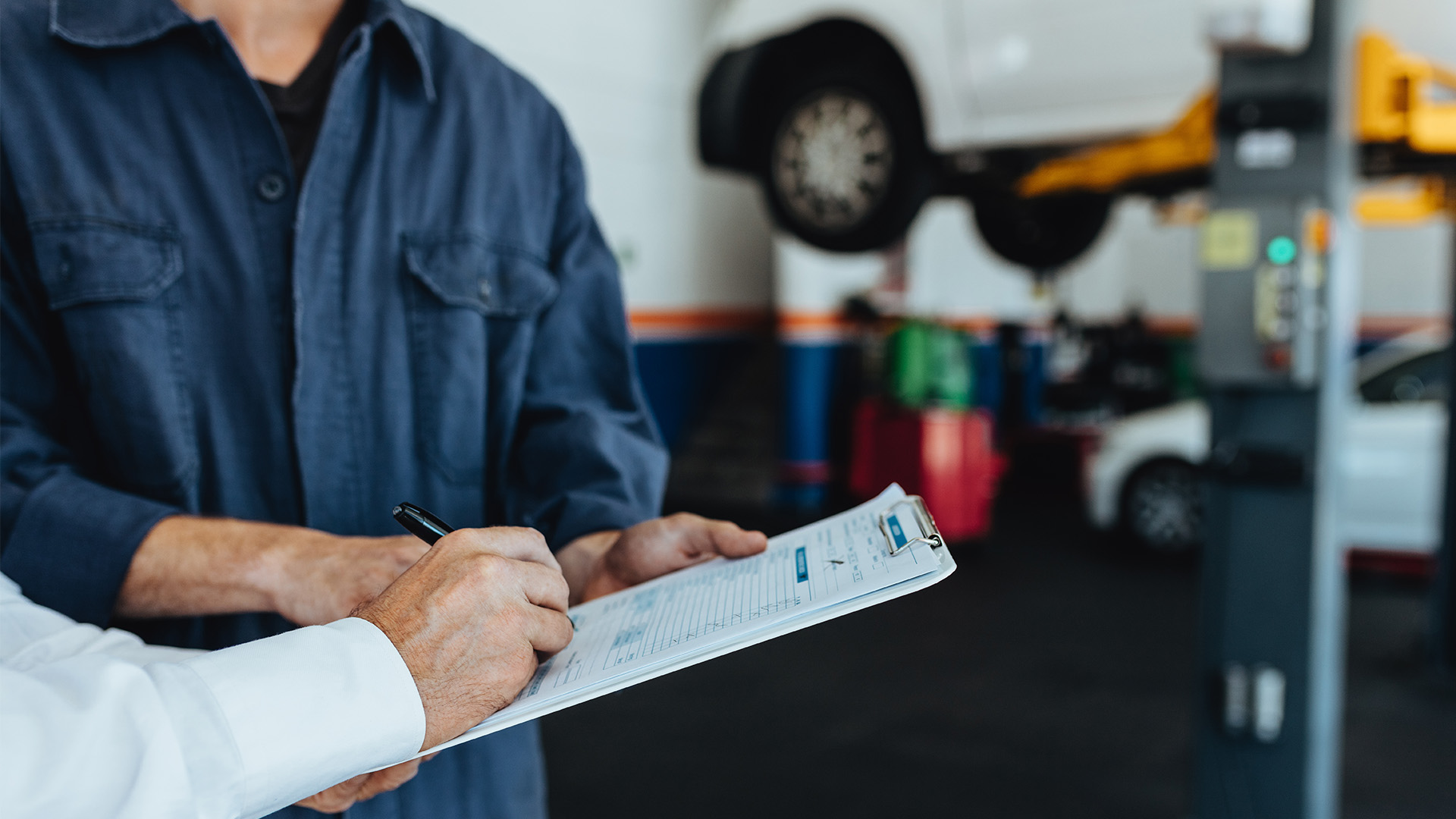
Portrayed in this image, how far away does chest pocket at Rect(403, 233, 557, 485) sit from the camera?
2.78 feet

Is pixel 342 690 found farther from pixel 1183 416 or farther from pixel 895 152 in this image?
pixel 1183 416

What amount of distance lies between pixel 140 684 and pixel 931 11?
2942 millimetres

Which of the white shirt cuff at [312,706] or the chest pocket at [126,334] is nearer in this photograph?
the white shirt cuff at [312,706]

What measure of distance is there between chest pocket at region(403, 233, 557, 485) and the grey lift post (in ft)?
5.30

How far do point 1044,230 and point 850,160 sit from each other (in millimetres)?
1629

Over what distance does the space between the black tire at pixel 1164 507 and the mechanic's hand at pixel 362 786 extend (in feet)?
14.8

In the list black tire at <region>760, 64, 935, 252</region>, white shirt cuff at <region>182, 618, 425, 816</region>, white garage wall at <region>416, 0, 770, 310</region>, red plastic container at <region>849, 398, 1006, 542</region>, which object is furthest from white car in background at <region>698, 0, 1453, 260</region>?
white shirt cuff at <region>182, 618, 425, 816</region>

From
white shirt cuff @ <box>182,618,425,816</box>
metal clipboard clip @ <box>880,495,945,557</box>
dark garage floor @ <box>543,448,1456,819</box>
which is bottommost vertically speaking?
dark garage floor @ <box>543,448,1456,819</box>

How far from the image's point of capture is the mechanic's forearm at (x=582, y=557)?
81cm

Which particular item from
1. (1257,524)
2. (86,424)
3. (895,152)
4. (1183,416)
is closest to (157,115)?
(86,424)

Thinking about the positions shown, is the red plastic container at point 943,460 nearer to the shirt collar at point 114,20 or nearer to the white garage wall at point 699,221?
the white garage wall at point 699,221

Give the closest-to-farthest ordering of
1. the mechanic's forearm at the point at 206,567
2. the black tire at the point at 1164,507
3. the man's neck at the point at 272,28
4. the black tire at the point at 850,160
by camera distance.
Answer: the mechanic's forearm at the point at 206,567
the man's neck at the point at 272,28
the black tire at the point at 850,160
the black tire at the point at 1164,507

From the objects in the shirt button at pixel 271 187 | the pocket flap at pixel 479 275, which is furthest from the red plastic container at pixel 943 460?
the shirt button at pixel 271 187

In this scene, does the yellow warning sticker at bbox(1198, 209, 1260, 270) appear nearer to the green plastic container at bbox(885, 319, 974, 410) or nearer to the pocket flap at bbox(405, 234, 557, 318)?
the pocket flap at bbox(405, 234, 557, 318)
